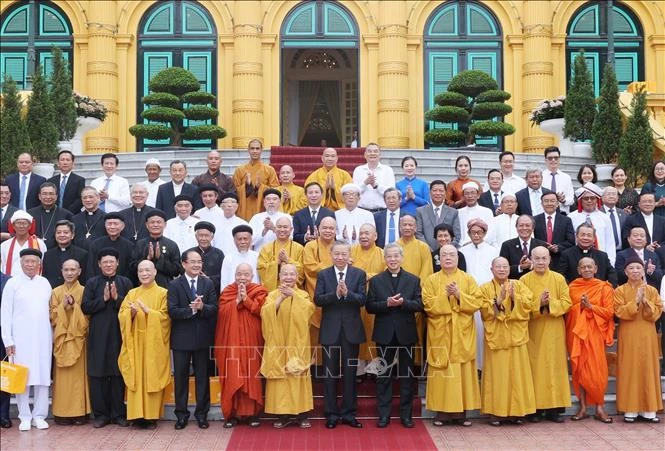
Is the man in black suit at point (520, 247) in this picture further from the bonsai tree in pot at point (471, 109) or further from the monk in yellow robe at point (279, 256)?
the bonsai tree in pot at point (471, 109)

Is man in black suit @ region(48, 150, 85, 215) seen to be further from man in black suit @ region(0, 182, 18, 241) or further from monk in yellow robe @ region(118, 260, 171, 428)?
monk in yellow robe @ region(118, 260, 171, 428)

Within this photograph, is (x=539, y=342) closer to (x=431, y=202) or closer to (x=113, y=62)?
(x=431, y=202)

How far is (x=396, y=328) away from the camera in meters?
9.28

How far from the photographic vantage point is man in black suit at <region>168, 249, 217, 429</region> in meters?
9.21

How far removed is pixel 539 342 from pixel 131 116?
1370 cm

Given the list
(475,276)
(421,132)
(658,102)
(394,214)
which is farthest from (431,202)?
(421,132)

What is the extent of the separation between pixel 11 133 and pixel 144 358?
6565mm

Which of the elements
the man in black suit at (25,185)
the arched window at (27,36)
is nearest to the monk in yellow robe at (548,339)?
the man in black suit at (25,185)

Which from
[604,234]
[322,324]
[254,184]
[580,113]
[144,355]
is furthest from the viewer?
[580,113]

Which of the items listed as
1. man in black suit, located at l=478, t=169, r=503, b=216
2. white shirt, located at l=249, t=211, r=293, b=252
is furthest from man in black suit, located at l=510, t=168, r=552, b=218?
white shirt, located at l=249, t=211, r=293, b=252

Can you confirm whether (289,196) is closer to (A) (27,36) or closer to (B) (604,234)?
(B) (604,234)

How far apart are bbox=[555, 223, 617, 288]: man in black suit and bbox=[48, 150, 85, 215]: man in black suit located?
19.9 ft

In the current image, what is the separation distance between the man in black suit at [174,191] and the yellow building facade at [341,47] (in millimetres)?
8888

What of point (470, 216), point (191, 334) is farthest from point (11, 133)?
point (470, 216)
